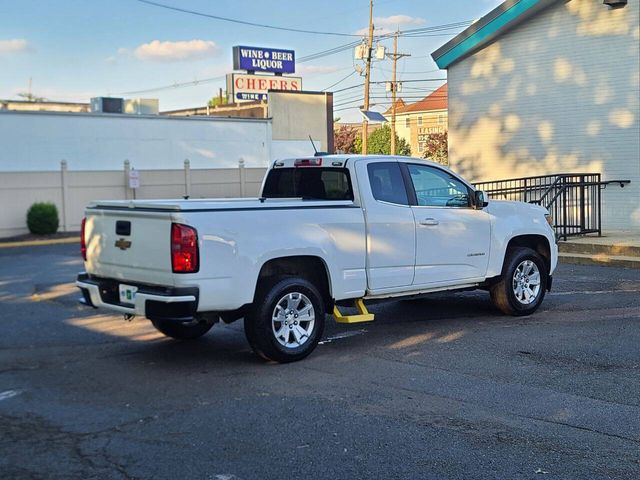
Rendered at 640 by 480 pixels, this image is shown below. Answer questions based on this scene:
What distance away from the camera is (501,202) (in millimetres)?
→ 9695

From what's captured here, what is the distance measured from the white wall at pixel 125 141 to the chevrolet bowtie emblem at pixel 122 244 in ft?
75.9

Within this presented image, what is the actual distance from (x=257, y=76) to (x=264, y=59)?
153cm

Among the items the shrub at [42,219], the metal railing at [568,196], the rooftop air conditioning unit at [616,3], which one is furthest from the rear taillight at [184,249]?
the shrub at [42,219]

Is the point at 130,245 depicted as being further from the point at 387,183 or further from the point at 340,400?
the point at 387,183

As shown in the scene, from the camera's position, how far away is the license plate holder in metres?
7.28

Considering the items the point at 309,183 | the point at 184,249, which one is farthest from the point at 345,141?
the point at 184,249

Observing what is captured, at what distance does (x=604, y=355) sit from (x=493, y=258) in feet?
6.84

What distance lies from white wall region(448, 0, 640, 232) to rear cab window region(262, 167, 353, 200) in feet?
37.6

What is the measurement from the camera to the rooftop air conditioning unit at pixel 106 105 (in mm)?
33375

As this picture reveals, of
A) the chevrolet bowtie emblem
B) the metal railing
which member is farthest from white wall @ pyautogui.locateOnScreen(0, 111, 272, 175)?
the chevrolet bowtie emblem

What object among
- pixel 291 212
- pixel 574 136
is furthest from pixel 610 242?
pixel 291 212

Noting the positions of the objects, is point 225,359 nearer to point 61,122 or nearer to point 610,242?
point 610,242

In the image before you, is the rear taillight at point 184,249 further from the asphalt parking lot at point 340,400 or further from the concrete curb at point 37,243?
the concrete curb at point 37,243

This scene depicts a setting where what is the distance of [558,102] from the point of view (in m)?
19.4
